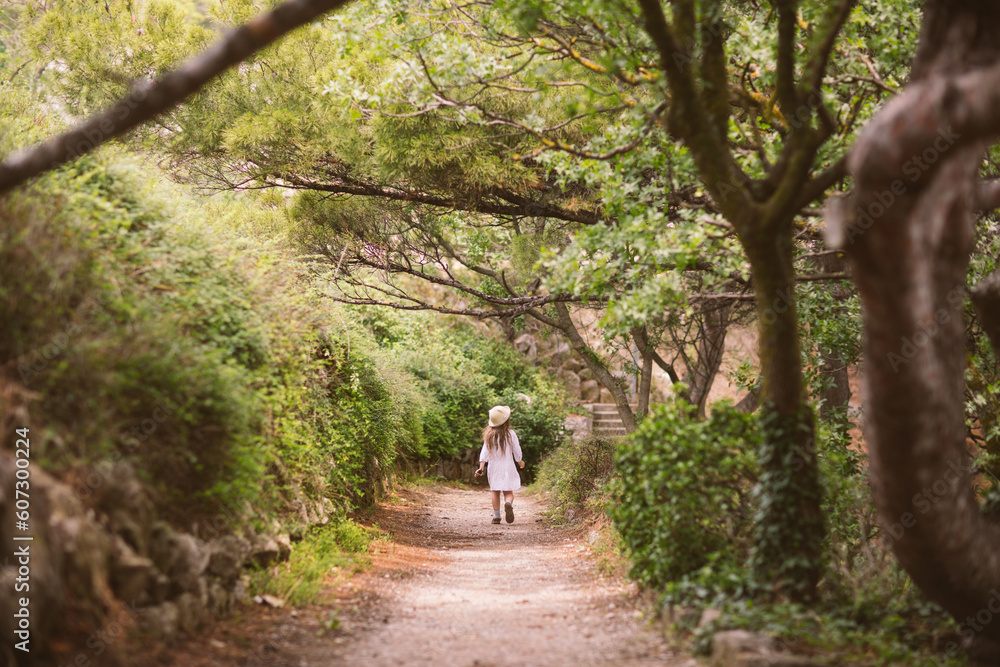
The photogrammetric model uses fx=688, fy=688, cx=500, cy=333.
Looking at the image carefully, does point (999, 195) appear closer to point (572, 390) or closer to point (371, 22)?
point (371, 22)

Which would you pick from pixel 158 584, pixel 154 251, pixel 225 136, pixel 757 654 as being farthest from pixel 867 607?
pixel 225 136

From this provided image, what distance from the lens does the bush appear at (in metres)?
4.97

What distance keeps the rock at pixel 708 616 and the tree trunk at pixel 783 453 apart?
42 cm

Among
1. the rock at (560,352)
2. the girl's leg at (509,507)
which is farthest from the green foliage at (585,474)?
the rock at (560,352)

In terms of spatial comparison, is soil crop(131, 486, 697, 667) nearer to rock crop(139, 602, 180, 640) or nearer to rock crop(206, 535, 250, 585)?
rock crop(139, 602, 180, 640)

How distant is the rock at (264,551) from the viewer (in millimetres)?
5312

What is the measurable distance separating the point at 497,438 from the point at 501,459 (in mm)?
500

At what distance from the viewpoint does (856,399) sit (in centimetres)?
1761

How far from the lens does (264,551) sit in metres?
5.44

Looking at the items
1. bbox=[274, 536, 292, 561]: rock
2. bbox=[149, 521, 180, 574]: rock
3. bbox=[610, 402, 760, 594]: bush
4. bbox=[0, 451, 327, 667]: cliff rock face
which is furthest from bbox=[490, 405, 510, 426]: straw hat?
bbox=[149, 521, 180, 574]: rock

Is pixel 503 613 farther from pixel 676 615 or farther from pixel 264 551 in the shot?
pixel 264 551

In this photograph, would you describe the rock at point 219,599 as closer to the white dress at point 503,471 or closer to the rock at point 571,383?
the white dress at point 503,471

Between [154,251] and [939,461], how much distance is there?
17.3ft

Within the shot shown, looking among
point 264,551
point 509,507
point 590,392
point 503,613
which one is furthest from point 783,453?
point 590,392
